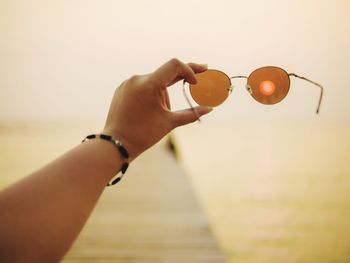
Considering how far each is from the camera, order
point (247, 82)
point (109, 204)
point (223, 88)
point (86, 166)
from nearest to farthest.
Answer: point (86, 166)
point (223, 88)
point (247, 82)
point (109, 204)

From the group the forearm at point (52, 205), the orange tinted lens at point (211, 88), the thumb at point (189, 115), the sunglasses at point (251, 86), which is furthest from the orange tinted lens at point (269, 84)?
the forearm at point (52, 205)

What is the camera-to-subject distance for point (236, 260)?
1536 millimetres

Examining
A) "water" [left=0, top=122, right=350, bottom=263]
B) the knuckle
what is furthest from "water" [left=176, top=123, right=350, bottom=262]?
the knuckle

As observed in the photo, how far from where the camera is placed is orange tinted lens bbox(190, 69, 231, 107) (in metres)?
1.31

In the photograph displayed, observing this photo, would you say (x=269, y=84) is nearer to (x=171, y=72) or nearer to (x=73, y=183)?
(x=171, y=72)

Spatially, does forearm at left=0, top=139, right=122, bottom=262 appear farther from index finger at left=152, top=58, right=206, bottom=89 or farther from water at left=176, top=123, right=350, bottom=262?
water at left=176, top=123, right=350, bottom=262

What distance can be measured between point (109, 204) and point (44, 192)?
1.85m

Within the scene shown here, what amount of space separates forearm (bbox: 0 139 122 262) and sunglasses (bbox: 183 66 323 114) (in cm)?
74

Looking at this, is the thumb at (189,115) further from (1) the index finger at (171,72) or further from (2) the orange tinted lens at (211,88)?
(2) the orange tinted lens at (211,88)

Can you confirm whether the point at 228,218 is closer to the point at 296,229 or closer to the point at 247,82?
the point at 296,229

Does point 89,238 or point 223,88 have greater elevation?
point 223,88

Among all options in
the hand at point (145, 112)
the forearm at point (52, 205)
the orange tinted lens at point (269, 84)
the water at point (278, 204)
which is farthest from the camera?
the water at point (278, 204)

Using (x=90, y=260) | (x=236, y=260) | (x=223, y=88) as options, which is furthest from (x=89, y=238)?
(x=223, y=88)

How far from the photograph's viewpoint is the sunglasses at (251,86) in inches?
51.6
